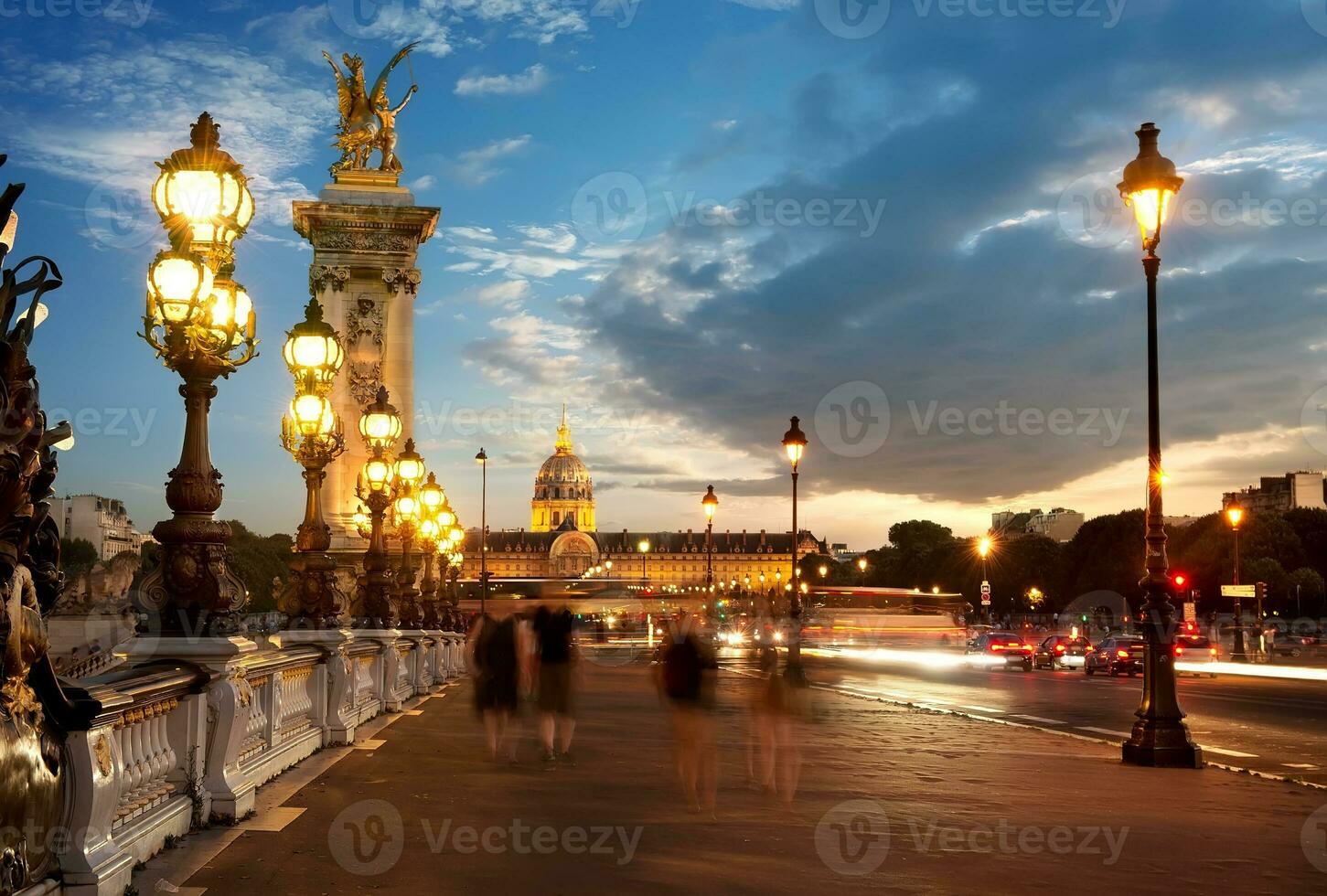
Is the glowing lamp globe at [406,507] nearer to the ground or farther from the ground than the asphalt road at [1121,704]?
farther from the ground

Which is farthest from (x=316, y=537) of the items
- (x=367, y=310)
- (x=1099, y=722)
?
(x=367, y=310)

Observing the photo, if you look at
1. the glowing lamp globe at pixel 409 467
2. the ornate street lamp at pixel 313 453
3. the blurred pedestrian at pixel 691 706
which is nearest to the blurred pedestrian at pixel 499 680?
the ornate street lamp at pixel 313 453

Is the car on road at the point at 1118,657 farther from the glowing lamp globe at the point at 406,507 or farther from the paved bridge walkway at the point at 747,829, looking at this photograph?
the paved bridge walkway at the point at 747,829

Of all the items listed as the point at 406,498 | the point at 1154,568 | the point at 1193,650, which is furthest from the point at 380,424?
the point at 1193,650

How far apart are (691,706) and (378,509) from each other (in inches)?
436

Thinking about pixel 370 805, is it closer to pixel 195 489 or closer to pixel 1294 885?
pixel 195 489

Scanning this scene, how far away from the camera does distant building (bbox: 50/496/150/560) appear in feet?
558

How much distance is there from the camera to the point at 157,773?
30.3ft

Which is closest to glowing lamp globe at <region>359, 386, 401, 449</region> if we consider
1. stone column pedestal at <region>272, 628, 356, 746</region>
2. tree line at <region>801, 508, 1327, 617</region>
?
stone column pedestal at <region>272, 628, 356, 746</region>

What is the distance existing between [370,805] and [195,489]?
10.5 ft

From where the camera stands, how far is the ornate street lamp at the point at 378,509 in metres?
22.8

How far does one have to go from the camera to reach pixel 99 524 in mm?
175000

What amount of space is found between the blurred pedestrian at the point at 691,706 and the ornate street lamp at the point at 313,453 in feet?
15.5

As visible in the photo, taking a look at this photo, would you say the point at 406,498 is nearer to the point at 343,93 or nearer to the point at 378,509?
the point at 378,509
